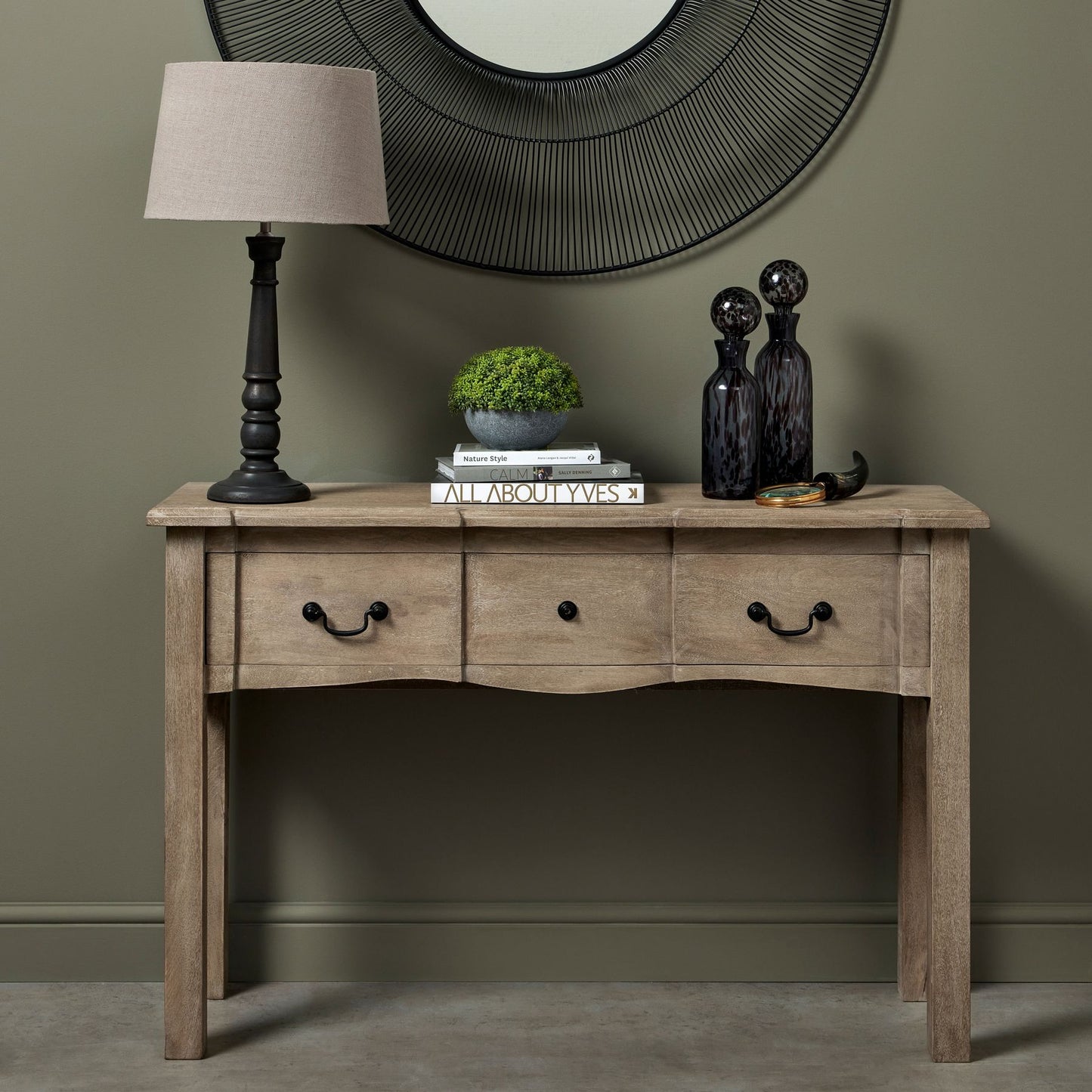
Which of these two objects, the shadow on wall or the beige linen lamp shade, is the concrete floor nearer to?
the shadow on wall

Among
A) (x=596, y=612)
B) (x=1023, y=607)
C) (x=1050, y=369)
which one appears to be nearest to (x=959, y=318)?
(x=1050, y=369)

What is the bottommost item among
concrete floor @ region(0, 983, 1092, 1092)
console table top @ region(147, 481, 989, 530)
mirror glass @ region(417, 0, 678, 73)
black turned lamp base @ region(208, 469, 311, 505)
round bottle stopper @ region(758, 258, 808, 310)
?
concrete floor @ region(0, 983, 1092, 1092)

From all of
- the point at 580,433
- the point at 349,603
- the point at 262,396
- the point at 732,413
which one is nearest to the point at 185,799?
the point at 349,603

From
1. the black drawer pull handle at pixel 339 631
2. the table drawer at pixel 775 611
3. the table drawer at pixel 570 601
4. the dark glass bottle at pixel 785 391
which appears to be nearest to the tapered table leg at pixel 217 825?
the black drawer pull handle at pixel 339 631

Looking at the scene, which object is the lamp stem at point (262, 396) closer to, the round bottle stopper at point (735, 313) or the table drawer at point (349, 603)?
the table drawer at point (349, 603)

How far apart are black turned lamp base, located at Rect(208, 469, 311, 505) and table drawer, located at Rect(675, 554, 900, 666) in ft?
1.83

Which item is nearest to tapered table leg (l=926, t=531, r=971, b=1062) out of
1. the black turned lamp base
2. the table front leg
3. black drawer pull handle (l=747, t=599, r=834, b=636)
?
black drawer pull handle (l=747, t=599, r=834, b=636)

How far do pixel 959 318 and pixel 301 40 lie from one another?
1.17 meters

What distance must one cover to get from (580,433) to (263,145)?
0.71m

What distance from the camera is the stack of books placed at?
176cm

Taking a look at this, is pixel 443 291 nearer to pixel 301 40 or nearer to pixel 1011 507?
pixel 301 40

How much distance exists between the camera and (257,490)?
69.7 inches

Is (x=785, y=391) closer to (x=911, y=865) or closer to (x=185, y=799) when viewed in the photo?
(x=911, y=865)

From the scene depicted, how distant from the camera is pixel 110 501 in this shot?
2090 mm
